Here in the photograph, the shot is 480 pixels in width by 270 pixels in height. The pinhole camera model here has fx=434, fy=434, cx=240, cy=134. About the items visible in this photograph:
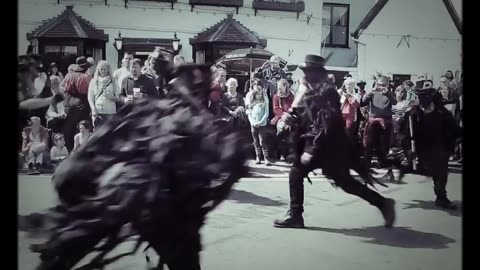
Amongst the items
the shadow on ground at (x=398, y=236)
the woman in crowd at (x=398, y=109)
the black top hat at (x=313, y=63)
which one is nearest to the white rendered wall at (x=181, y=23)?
the black top hat at (x=313, y=63)

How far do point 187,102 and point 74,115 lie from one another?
0.52m

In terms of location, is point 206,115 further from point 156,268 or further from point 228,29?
point 156,268

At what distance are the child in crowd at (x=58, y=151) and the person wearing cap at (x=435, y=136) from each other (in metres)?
1.62

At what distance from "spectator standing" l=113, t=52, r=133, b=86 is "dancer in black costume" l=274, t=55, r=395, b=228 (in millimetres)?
790

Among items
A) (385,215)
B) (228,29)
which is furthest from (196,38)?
(385,215)

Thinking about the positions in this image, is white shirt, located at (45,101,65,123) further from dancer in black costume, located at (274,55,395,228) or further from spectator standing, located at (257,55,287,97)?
dancer in black costume, located at (274,55,395,228)

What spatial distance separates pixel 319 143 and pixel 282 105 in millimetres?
250

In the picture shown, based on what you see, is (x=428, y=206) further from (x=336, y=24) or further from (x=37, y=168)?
(x=37, y=168)

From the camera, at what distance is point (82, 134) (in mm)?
1970

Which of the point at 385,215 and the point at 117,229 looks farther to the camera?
the point at 385,215

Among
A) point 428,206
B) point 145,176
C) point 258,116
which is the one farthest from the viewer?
point 428,206

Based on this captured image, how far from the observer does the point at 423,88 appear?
221cm

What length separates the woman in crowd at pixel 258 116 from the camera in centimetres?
203

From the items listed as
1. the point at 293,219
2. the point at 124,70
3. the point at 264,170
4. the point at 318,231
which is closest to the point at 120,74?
the point at 124,70
